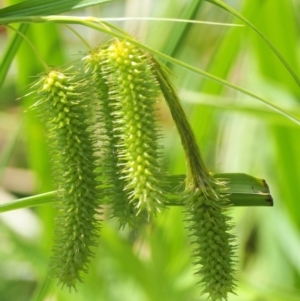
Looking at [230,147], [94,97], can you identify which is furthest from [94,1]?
[230,147]

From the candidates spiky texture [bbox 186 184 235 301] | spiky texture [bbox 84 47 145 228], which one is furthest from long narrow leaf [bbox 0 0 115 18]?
spiky texture [bbox 186 184 235 301]

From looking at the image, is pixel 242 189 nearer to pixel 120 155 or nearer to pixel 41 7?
pixel 120 155

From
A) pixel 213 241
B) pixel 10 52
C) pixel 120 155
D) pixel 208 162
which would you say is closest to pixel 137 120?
pixel 120 155

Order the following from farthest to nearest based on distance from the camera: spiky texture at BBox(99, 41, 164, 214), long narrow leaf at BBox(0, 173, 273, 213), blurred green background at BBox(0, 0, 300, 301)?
1. blurred green background at BBox(0, 0, 300, 301)
2. long narrow leaf at BBox(0, 173, 273, 213)
3. spiky texture at BBox(99, 41, 164, 214)

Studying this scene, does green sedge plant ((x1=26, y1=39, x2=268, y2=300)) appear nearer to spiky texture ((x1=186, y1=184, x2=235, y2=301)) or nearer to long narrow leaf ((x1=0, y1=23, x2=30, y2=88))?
spiky texture ((x1=186, y1=184, x2=235, y2=301))

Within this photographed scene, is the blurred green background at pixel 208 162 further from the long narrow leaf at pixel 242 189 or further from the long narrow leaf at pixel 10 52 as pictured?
the long narrow leaf at pixel 242 189

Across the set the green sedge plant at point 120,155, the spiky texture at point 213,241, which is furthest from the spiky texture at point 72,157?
the spiky texture at point 213,241

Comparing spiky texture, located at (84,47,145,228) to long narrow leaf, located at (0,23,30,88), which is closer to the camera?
spiky texture, located at (84,47,145,228)

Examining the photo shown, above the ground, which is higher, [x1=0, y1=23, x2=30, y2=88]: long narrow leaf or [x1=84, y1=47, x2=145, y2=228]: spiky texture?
[x1=0, y1=23, x2=30, y2=88]: long narrow leaf

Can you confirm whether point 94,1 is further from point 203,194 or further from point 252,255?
point 252,255
